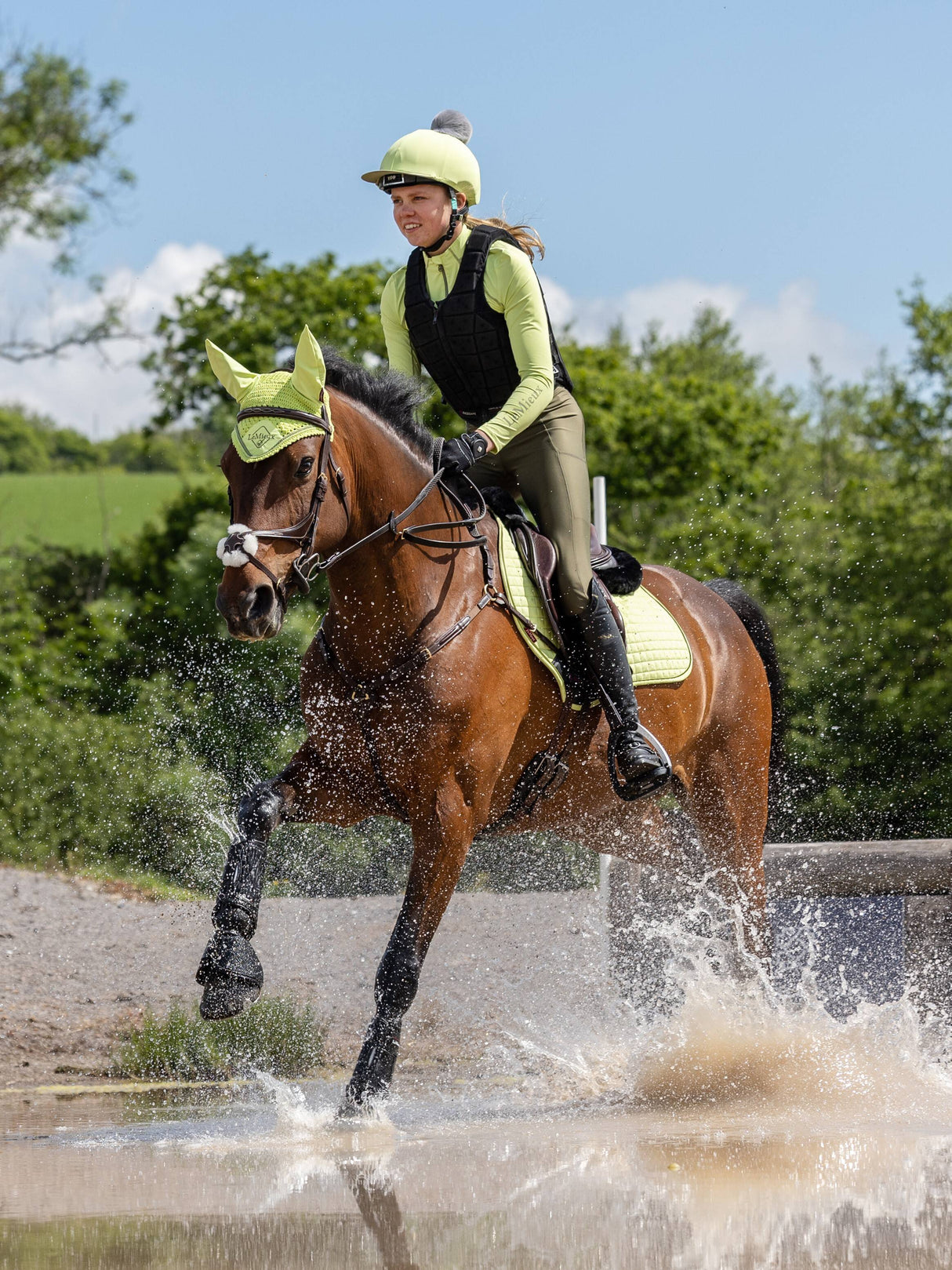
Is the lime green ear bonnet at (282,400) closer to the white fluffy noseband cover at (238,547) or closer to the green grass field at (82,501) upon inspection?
the white fluffy noseband cover at (238,547)

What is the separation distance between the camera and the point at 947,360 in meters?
18.3

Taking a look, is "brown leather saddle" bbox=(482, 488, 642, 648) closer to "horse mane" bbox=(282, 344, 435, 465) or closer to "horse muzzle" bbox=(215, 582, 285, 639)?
"horse mane" bbox=(282, 344, 435, 465)

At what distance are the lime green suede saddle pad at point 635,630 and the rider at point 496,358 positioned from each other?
146 millimetres

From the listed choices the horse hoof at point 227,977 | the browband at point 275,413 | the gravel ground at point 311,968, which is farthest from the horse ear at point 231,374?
the gravel ground at point 311,968

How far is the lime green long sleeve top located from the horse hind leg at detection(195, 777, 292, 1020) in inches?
57.5

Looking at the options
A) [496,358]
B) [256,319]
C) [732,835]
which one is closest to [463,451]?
[496,358]

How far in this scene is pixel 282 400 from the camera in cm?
453

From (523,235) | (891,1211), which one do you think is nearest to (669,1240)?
(891,1211)

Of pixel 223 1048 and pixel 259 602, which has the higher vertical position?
pixel 259 602

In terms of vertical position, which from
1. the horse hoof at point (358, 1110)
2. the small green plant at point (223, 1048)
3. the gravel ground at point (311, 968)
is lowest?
the gravel ground at point (311, 968)

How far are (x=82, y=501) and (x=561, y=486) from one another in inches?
1726

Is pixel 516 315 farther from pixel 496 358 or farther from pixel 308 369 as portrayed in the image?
pixel 308 369

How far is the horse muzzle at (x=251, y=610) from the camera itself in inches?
166

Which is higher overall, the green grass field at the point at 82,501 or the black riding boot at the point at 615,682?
the black riding boot at the point at 615,682
